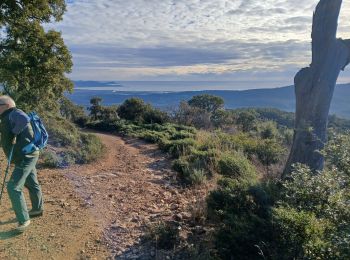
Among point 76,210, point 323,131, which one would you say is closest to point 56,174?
point 76,210

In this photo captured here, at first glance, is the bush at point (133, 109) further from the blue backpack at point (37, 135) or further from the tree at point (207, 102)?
the blue backpack at point (37, 135)

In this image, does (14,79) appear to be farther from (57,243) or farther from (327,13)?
(327,13)

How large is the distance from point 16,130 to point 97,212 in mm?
2111

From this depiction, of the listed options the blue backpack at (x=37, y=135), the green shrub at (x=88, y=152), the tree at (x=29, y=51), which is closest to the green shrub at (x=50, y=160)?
the green shrub at (x=88, y=152)

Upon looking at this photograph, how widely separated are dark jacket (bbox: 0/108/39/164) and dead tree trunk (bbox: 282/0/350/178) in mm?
4869

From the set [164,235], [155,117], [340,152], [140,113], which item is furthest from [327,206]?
[140,113]

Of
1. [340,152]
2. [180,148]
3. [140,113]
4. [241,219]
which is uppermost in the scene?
[340,152]

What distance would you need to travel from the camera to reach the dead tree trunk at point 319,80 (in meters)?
7.38

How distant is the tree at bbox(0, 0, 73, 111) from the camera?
30.7 ft

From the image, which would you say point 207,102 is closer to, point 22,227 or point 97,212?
point 97,212

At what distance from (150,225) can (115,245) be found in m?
0.68

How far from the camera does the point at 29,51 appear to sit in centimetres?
941

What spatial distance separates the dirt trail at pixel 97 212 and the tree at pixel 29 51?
8.27 ft

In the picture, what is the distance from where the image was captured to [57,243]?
16.7 feet
